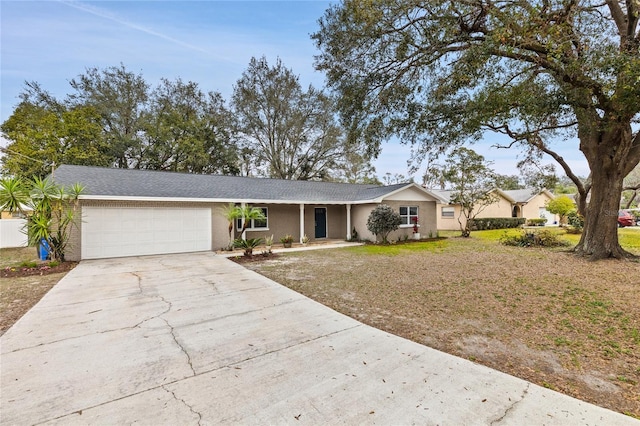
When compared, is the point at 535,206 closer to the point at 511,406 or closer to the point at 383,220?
the point at 383,220

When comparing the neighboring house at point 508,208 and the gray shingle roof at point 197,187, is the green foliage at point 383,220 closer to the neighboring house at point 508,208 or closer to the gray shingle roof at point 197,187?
the gray shingle roof at point 197,187

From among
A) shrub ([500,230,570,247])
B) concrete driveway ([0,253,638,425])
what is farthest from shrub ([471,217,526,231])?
concrete driveway ([0,253,638,425])

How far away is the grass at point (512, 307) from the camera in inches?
126

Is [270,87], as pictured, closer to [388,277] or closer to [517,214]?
[388,277]

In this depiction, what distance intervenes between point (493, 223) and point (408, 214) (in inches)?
476

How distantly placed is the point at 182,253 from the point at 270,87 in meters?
19.0

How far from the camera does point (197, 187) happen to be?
13375 millimetres

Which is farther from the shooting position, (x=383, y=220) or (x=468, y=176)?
(x=468, y=176)

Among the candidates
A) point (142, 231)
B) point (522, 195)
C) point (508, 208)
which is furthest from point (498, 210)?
point (142, 231)

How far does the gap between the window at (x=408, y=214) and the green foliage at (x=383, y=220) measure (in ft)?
7.02

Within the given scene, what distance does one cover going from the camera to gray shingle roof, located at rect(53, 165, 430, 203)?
11.2 meters

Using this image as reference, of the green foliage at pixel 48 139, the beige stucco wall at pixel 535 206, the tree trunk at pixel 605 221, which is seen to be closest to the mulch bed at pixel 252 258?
the tree trunk at pixel 605 221

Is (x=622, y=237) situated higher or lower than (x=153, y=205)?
lower

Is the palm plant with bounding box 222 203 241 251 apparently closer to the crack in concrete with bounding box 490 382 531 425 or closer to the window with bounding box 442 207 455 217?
the crack in concrete with bounding box 490 382 531 425
